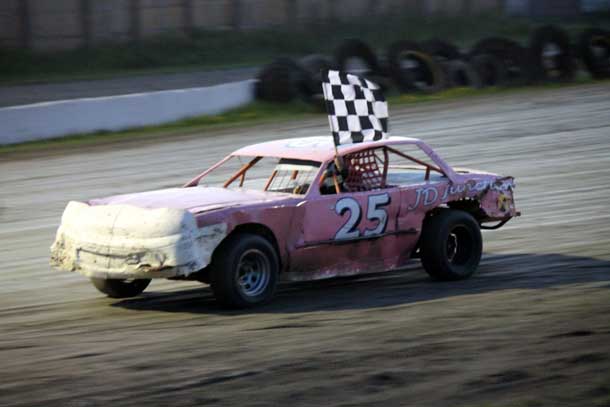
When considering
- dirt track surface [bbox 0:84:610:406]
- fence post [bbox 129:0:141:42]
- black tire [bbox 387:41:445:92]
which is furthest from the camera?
fence post [bbox 129:0:141:42]

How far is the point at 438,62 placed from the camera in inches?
893

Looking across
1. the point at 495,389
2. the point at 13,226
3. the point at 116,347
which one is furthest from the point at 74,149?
the point at 495,389

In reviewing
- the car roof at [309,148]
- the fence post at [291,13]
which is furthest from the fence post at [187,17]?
the car roof at [309,148]

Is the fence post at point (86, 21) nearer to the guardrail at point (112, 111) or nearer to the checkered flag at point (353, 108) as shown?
the guardrail at point (112, 111)

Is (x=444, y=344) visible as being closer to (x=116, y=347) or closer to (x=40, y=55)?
(x=116, y=347)

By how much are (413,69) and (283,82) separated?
3.29m

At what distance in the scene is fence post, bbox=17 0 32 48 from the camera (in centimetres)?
2784

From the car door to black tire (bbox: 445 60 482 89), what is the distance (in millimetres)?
15312

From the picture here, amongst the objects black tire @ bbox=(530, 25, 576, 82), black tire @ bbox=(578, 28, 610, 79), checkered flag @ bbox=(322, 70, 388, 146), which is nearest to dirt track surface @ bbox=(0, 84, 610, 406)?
checkered flag @ bbox=(322, 70, 388, 146)

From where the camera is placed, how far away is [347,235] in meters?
7.69

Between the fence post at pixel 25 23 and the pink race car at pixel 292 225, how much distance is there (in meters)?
20.9

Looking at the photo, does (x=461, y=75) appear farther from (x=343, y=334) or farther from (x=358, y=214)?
(x=343, y=334)

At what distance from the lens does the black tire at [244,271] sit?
22.9 ft

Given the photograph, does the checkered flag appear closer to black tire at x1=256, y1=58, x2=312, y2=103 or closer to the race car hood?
the race car hood
